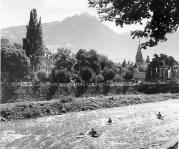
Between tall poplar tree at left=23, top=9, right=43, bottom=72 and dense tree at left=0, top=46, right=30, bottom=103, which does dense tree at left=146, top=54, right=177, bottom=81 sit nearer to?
tall poplar tree at left=23, top=9, right=43, bottom=72

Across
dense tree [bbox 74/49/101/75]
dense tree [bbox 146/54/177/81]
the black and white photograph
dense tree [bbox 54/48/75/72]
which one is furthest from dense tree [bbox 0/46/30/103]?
dense tree [bbox 146/54/177/81]

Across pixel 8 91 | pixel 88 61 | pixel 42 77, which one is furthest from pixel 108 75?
pixel 8 91

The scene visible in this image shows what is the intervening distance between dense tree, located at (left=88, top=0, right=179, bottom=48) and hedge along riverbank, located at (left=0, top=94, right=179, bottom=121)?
31566mm

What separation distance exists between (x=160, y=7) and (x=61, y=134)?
68.2 ft

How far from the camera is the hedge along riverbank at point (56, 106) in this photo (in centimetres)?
4475

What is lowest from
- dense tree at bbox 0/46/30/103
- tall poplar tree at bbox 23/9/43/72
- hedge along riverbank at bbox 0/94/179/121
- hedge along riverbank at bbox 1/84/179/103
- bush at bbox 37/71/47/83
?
hedge along riverbank at bbox 0/94/179/121

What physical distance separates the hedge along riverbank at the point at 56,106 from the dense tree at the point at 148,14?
1243 inches

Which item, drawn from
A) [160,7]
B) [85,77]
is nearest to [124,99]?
[85,77]

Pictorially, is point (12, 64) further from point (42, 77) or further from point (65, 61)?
point (65, 61)

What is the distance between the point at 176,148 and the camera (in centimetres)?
1219

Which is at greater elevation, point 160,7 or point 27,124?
point 160,7

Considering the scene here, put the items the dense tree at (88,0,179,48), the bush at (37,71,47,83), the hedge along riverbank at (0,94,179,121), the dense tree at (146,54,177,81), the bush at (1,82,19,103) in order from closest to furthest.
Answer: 1. the dense tree at (88,0,179,48)
2. the hedge along riverbank at (0,94,179,121)
3. the bush at (1,82,19,103)
4. the bush at (37,71,47,83)
5. the dense tree at (146,54,177,81)

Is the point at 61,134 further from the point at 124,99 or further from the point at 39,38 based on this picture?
the point at 39,38

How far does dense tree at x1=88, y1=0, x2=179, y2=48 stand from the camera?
535 inches
